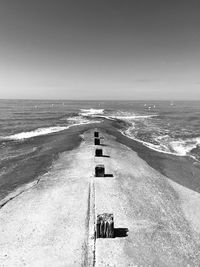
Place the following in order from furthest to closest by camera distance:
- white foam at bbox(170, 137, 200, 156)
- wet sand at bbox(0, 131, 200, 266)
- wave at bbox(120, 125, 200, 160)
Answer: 1. white foam at bbox(170, 137, 200, 156)
2. wave at bbox(120, 125, 200, 160)
3. wet sand at bbox(0, 131, 200, 266)

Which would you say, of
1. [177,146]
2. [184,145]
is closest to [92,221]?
[177,146]

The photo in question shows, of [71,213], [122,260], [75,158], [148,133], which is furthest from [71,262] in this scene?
[148,133]

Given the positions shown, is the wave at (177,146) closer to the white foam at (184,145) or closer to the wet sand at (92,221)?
the white foam at (184,145)

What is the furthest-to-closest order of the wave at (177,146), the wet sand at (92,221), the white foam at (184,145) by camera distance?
1. the white foam at (184,145)
2. the wave at (177,146)
3. the wet sand at (92,221)

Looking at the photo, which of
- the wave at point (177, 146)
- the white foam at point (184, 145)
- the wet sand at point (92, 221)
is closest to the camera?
the wet sand at point (92, 221)

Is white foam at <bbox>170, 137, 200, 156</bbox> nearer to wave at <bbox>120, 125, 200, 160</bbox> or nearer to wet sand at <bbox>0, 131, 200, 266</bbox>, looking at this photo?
wave at <bbox>120, 125, 200, 160</bbox>

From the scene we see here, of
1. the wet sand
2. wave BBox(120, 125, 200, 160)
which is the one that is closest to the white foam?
wave BBox(120, 125, 200, 160)

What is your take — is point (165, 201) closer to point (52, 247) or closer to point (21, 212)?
point (52, 247)

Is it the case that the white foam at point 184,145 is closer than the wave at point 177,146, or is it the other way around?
the wave at point 177,146

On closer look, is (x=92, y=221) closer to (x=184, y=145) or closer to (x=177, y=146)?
(x=177, y=146)

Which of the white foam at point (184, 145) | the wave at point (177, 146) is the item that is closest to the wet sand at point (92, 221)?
the wave at point (177, 146)
